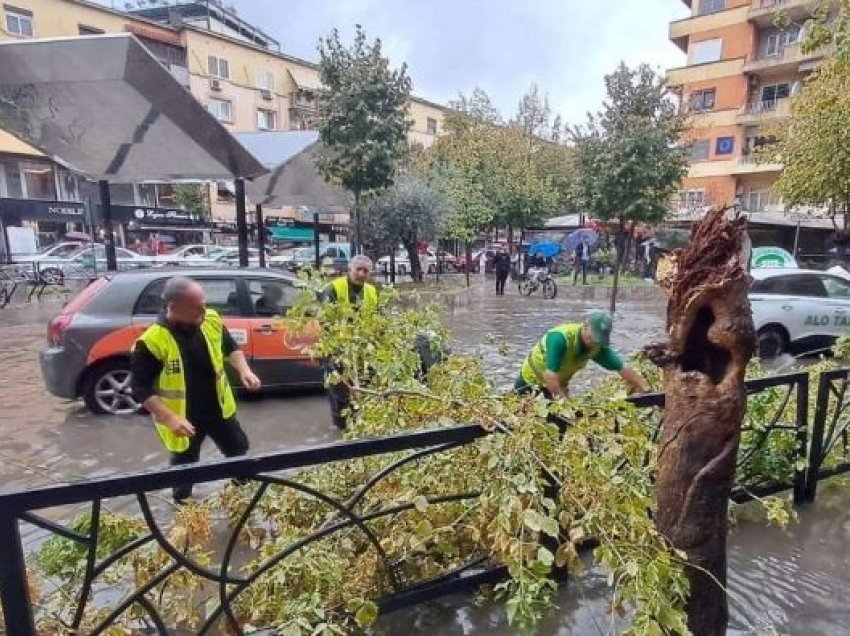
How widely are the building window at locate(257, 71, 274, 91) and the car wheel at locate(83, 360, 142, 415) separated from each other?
40.7 metres

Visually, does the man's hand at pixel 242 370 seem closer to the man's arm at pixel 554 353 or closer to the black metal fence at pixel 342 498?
the black metal fence at pixel 342 498

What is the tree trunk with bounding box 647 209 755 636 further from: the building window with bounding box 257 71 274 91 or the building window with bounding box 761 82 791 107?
the building window with bounding box 257 71 274 91

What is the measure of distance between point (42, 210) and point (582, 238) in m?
27.7

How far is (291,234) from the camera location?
3856 cm

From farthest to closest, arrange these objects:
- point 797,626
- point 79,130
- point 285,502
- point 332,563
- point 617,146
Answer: point 617,146 → point 79,130 → point 285,502 → point 797,626 → point 332,563

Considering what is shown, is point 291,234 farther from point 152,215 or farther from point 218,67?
point 218,67

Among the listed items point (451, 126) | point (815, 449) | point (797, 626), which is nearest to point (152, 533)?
point (797, 626)

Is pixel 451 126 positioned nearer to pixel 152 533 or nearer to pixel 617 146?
pixel 617 146

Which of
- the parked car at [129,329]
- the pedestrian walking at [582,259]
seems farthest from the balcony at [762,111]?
the parked car at [129,329]

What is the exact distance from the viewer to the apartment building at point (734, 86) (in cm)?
3319

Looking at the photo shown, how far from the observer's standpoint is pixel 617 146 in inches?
547

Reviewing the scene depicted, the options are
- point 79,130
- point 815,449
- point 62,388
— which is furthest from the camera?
point 79,130

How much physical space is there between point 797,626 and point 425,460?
2.08m

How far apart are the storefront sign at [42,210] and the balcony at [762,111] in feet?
125
